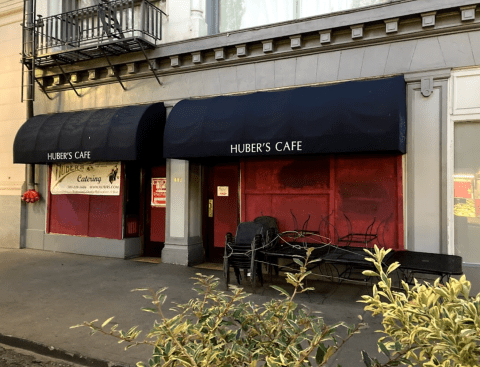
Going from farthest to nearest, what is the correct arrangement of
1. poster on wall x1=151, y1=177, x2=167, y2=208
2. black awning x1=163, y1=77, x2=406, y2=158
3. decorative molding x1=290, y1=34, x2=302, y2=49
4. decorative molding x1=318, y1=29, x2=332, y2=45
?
poster on wall x1=151, y1=177, x2=167, y2=208, decorative molding x1=290, y1=34, x2=302, y2=49, decorative molding x1=318, y1=29, x2=332, y2=45, black awning x1=163, y1=77, x2=406, y2=158

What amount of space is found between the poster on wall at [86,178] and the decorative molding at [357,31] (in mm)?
6850

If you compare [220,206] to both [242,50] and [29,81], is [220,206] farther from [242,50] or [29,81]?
[29,81]

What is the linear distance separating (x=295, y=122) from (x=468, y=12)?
142 inches

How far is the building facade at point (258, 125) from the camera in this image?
711cm

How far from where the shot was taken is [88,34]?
36.2 ft

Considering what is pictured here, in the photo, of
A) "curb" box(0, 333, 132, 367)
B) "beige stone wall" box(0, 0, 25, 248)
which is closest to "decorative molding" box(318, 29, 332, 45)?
"curb" box(0, 333, 132, 367)

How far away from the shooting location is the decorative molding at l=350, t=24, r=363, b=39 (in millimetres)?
7708

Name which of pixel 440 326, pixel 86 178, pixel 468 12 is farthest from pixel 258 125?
pixel 440 326

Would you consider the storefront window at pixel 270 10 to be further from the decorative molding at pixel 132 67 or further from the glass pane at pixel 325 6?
the decorative molding at pixel 132 67

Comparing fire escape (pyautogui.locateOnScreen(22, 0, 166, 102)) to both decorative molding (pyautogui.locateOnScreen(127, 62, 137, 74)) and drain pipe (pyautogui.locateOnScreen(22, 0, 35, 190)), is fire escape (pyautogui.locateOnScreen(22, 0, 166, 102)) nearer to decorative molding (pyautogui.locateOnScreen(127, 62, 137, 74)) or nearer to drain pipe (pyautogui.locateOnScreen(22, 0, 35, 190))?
drain pipe (pyautogui.locateOnScreen(22, 0, 35, 190))

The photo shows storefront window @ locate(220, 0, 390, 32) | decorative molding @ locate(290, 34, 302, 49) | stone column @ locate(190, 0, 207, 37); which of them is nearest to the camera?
decorative molding @ locate(290, 34, 302, 49)

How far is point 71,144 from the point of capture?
10.3 meters

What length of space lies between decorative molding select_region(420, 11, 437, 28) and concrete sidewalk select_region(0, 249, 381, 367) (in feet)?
17.0

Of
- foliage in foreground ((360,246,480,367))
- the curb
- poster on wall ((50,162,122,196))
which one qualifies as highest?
poster on wall ((50,162,122,196))
